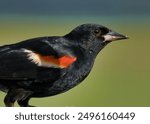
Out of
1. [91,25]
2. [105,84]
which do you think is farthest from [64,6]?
[105,84]

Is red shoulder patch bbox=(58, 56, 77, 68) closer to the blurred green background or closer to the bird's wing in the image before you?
the bird's wing

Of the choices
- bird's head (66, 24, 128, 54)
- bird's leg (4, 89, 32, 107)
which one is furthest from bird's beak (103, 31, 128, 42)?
bird's leg (4, 89, 32, 107)

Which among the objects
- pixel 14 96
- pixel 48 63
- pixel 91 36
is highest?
pixel 91 36

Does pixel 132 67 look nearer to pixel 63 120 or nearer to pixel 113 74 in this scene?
pixel 113 74

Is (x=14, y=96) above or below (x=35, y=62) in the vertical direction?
below

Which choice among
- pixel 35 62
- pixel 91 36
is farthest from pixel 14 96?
pixel 91 36

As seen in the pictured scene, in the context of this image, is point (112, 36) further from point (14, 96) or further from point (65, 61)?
point (14, 96)

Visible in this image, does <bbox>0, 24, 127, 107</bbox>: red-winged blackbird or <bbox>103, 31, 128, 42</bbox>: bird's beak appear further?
<bbox>103, 31, 128, 42</bbox>: bird's beak
